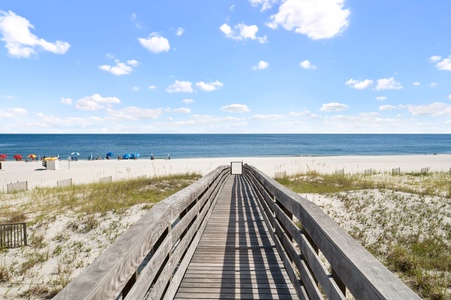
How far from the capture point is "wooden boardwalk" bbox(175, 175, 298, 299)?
11.3 feet

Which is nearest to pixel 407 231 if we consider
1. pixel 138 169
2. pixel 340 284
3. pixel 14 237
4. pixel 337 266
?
pixel 340 284

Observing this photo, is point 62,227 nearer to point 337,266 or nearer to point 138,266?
point 138,266

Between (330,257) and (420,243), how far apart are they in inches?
317

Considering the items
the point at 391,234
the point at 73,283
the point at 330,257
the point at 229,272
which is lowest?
the point at 391,234

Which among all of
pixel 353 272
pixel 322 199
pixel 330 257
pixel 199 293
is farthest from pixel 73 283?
pixel 322 199

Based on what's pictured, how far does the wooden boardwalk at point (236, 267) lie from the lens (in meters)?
3.43

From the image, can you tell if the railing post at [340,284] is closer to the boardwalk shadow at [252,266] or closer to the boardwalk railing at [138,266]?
the boardwalk railing at [138,266]

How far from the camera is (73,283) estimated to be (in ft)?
4.46

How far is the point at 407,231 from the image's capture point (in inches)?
353

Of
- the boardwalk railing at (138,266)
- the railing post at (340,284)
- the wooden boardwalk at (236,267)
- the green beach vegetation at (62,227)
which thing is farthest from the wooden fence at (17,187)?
the railing post at (340,284)

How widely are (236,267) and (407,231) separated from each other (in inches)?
293

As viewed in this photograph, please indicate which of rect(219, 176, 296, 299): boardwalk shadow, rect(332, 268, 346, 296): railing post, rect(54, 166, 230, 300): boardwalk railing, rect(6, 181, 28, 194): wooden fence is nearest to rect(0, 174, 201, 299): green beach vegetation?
rect(6, 181, 28, 194): wooden fence

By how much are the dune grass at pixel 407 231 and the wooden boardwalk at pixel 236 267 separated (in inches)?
138

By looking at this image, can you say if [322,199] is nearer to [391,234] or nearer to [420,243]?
[391,234]
